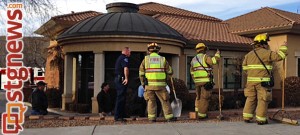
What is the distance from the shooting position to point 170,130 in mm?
7828

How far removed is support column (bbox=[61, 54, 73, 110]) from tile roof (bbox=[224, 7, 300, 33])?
30.3 feet

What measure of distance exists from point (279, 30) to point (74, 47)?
951cm

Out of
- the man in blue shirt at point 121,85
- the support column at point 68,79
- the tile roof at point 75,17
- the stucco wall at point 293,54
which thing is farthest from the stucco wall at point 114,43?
the stucco wall at point 293,54

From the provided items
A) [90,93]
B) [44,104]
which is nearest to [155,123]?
[44,104]

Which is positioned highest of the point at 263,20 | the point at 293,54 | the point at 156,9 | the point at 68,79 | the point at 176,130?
the point at 156,9

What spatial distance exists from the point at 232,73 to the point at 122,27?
22.0 ft

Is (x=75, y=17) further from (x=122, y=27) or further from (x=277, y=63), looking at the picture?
(x=277, y=63)

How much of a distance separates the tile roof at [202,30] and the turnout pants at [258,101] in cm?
858

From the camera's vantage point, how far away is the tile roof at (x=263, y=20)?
1817 cm

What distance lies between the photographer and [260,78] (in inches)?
342

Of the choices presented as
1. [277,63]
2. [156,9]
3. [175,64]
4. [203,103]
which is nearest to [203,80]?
[203,103]

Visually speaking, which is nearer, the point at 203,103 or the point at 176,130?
the point at 176,130

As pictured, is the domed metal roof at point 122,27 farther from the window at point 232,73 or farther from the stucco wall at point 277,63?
the stucco wall at point 277,63

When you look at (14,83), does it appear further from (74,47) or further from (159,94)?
(74,47)
